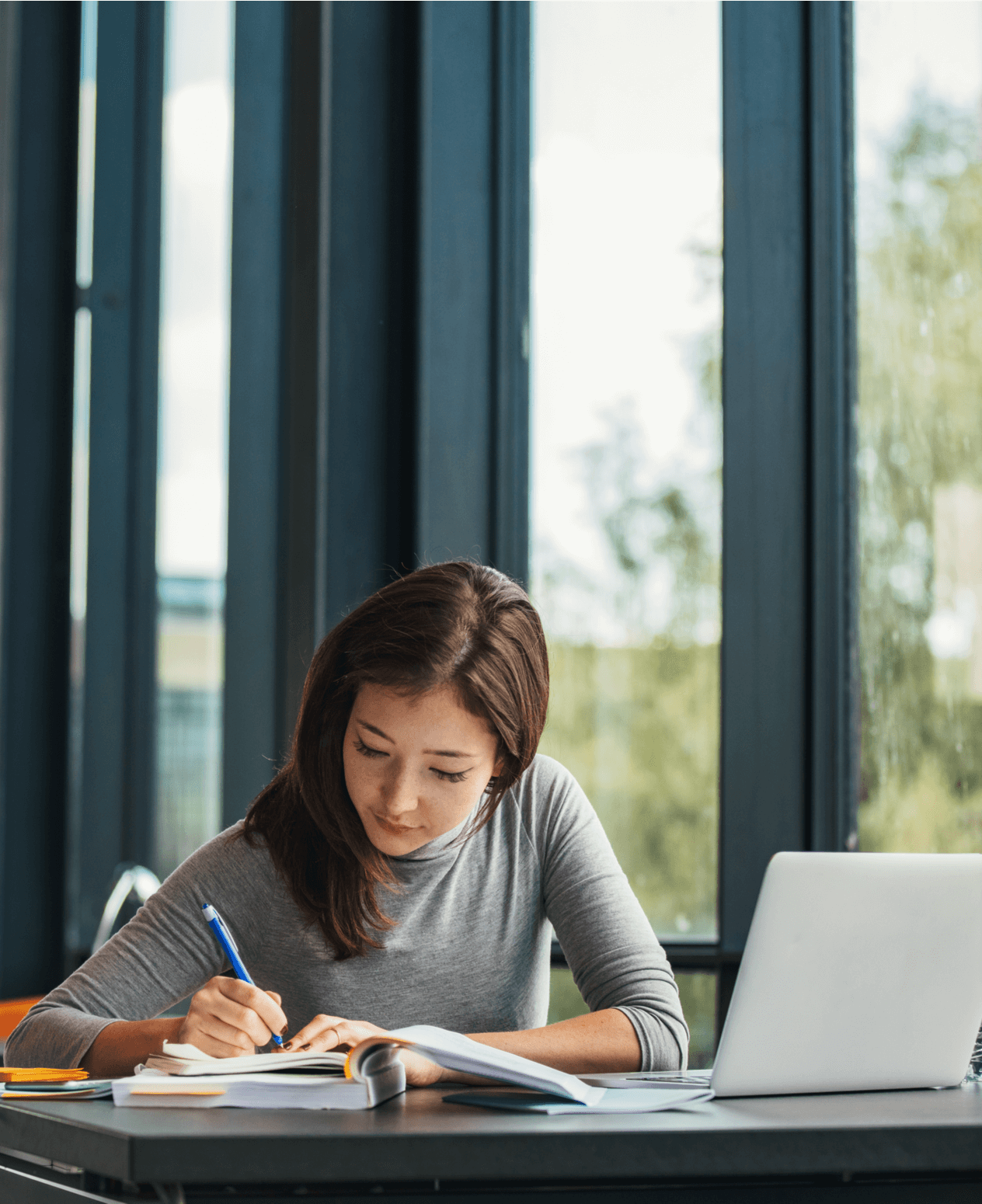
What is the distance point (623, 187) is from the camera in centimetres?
242

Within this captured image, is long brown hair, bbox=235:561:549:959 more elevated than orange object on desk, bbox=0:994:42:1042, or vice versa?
long brown hair, bbox=235:561:549:959

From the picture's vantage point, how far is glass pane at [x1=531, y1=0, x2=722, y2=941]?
7.64ft

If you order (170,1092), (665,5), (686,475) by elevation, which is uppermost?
(665,5)

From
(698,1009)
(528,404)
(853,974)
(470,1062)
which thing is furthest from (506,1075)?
(528,404)

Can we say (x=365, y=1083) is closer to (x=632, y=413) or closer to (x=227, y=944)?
(x=227, y=944)

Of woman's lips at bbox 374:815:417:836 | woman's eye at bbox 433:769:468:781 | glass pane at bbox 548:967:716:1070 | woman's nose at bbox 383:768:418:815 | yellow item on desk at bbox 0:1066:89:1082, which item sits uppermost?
woman's eye at bbox 433:769:468:781

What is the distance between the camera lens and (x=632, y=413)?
2393 mm

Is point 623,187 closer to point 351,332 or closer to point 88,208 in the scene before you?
point 351,332

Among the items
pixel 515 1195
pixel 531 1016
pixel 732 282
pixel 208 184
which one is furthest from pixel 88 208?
pixel 515 1195

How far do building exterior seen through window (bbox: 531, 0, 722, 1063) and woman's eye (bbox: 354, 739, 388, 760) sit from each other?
98 centimetres

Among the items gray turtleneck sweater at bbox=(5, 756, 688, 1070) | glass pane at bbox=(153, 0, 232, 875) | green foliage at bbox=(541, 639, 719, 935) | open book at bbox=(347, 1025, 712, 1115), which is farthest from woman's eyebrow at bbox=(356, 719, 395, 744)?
glass pane at bbox=(153, 0, 232, 875)

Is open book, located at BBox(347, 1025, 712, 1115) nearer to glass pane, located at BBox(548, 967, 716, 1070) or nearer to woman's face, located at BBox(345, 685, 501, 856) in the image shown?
woman's face, located at BBox(345, 685, 501, 856)

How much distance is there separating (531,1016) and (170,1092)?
0.67 metres

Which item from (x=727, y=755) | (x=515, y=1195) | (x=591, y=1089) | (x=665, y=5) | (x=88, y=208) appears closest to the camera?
(x=515, y=1195)
